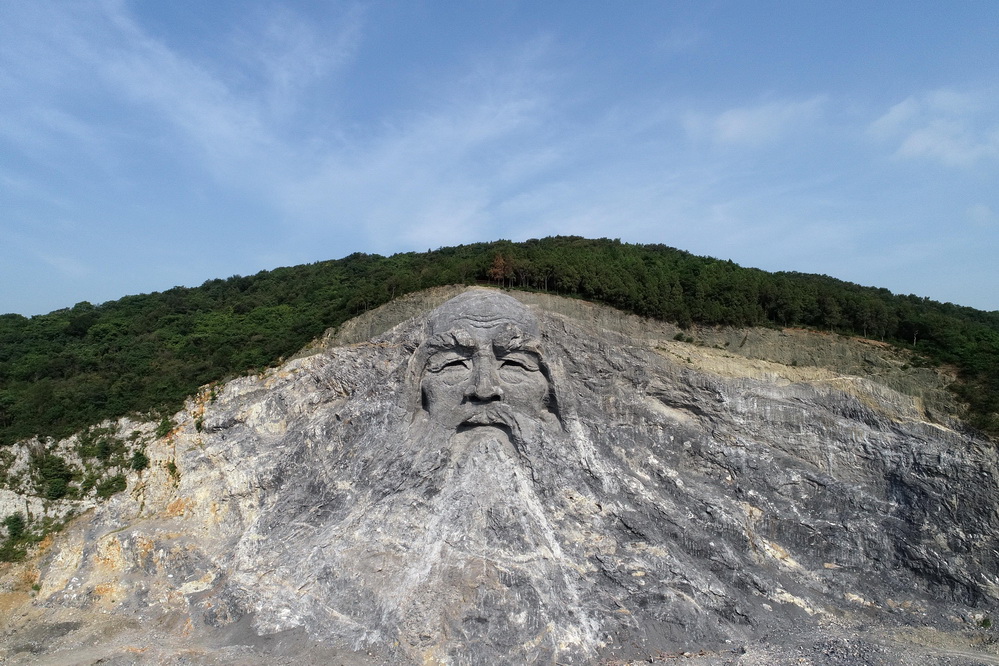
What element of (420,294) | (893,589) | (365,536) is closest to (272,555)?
(365,536)

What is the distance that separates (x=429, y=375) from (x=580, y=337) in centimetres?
422

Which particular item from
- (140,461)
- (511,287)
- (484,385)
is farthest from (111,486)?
(511,287)

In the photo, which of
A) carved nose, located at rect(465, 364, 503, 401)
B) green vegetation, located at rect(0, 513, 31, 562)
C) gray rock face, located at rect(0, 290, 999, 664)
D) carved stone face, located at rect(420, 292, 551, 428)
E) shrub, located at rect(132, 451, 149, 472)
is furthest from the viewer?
shrub, located at rect(132, 451, 149, 472)

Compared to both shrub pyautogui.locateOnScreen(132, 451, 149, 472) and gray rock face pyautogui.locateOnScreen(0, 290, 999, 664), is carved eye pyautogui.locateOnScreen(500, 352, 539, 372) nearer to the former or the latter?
gray rock face pyautogui.locateOnScreen(0, 290, 999, 664)

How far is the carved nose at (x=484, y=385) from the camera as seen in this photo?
15.2m

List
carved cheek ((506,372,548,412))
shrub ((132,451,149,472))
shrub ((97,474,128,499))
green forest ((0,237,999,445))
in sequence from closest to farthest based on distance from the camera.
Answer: carved cheek ((506,372,548,412))
shrub ((97,474,128,499))
shrub ((132,451,149,472))
green forest ((0,237,999,445))

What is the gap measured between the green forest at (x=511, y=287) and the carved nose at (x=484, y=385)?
12.6ft

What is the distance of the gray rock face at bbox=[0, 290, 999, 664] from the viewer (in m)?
12.9

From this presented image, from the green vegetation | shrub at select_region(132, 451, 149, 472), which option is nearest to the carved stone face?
shrub at select_region(132, 451, 149, 472)

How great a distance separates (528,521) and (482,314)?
17.6 feet

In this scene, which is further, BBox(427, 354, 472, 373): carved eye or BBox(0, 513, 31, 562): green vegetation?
BBox(0, 513, 31, 562): green vegetation

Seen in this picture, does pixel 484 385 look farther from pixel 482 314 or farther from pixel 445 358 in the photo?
pixel 482 314

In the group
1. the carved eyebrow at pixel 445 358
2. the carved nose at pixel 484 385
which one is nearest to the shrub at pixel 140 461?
the carved eyebrow at pixel 445 358

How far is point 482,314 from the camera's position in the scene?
52.4 ft
